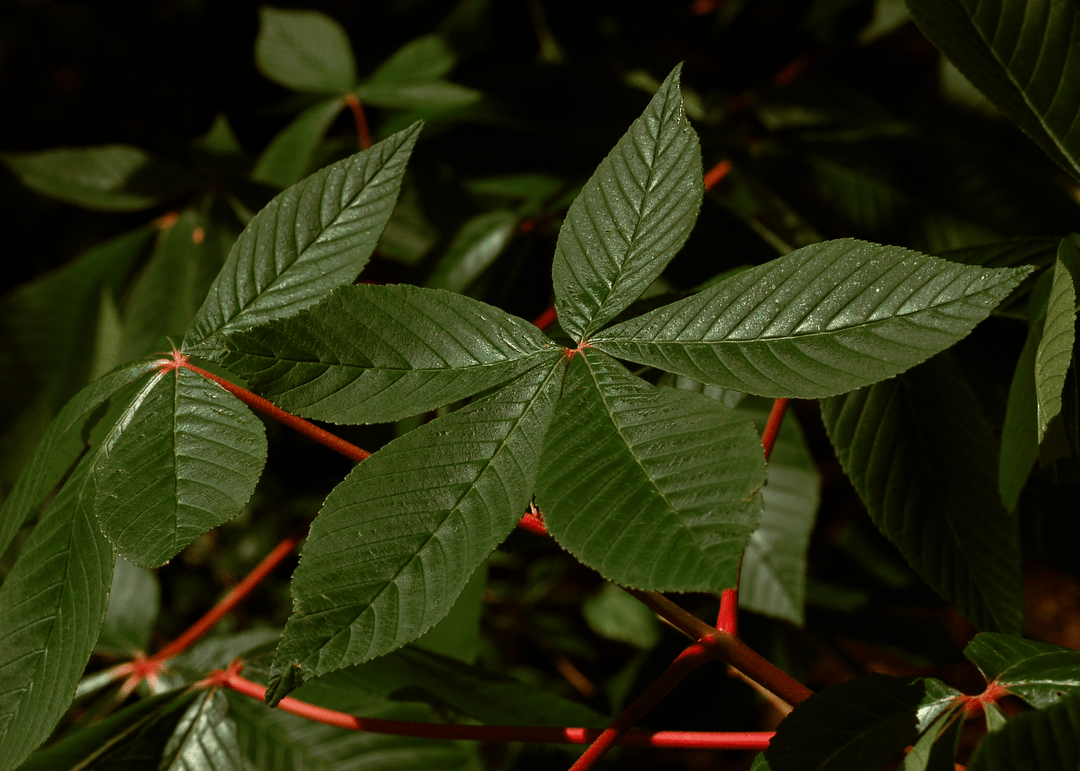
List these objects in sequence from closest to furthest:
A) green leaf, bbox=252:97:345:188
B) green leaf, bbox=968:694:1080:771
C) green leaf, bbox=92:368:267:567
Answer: green leaf, bbox=968:694:1080:771 → green leaf, bbox=92:368:267:567 → green leaf, bbox=252:97:345:188

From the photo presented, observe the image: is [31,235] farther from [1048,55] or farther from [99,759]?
[1048,55]

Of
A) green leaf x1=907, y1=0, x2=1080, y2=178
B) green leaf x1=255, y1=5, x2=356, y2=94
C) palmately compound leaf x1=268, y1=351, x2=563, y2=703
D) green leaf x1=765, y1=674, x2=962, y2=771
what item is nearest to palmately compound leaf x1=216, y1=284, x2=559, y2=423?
palmately compound leaf x1=268, y1=351, x2=563, y2=703

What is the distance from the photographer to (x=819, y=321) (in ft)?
1.63

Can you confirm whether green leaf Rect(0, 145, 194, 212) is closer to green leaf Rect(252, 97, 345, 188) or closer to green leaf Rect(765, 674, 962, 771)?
green leaf Rect(252, 97, 345, 188)

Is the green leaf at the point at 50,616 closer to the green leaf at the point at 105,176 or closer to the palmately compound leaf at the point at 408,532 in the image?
the palmately compound leaf at the point at 408,532

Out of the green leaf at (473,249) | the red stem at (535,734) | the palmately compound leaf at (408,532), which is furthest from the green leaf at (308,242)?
the green leaf at (473,249)

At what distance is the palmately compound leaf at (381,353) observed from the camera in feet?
1.66

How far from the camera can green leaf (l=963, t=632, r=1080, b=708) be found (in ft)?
1.51

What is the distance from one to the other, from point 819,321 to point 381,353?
0.29 meters

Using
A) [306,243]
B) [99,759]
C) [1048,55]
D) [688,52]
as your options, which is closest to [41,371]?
[99,759]

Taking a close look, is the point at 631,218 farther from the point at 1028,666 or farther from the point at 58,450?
the point at 58,450

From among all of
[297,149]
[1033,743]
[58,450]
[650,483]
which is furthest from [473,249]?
[1033,743]

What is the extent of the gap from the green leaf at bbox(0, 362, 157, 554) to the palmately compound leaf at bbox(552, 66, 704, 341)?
34 centimetres

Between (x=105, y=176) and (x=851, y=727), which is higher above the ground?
(x=105, y=176)
